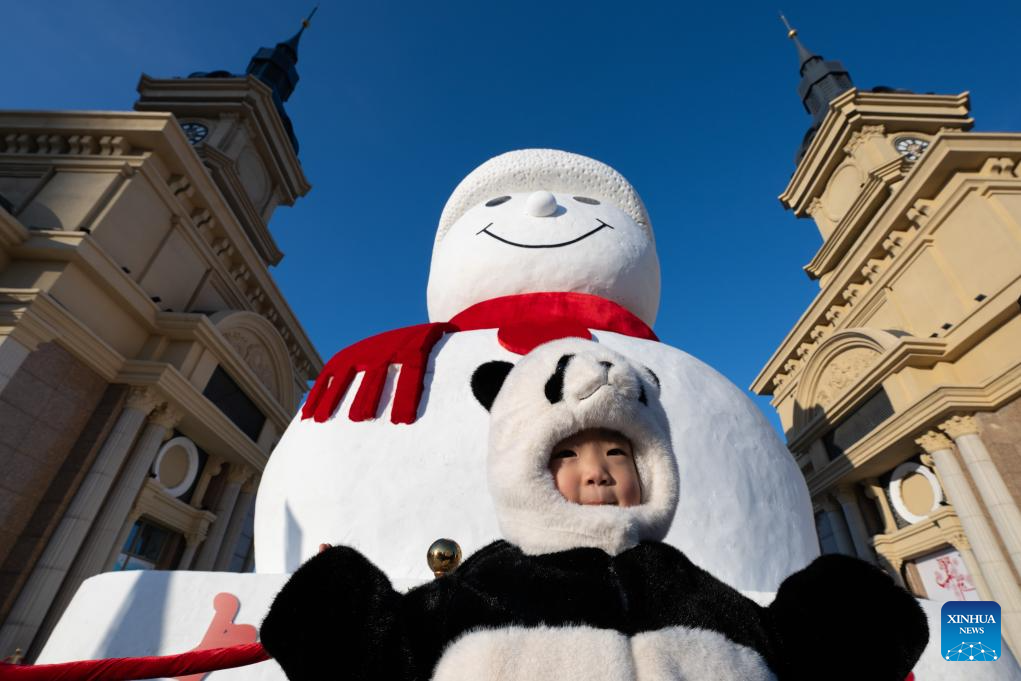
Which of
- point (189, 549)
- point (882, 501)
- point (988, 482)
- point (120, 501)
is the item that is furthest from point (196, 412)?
point (882, 501)

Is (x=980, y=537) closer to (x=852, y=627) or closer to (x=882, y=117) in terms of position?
(x=852, y=627)

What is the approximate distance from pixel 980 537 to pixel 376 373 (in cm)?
936

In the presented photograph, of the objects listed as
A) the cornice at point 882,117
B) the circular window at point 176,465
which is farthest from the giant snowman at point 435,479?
the cornice at point 882,117

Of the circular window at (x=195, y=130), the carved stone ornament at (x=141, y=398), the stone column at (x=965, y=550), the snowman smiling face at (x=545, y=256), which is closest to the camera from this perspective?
the snowman smiling face at (x=545, y=256)

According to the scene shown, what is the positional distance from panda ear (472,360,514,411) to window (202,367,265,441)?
974 centimetres

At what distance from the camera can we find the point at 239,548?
1145 centimetres

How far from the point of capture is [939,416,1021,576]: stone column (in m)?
7.05

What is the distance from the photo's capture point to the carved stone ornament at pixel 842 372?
35.2 ft

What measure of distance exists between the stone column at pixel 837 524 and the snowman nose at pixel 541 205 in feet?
36.1

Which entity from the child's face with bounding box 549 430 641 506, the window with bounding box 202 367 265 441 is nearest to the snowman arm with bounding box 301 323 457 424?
the child's face with bounding box 549 430 641 506

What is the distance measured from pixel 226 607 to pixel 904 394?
10.8 meters

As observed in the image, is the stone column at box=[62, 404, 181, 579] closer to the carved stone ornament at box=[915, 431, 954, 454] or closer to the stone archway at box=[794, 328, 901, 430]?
the carved stone ornament at box=[915, 431, 954, 454]

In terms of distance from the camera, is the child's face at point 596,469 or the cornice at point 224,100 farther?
the cornice at point 224,100

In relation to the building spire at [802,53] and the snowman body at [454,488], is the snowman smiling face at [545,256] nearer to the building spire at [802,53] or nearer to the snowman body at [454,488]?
the snowman body at [454,488]
